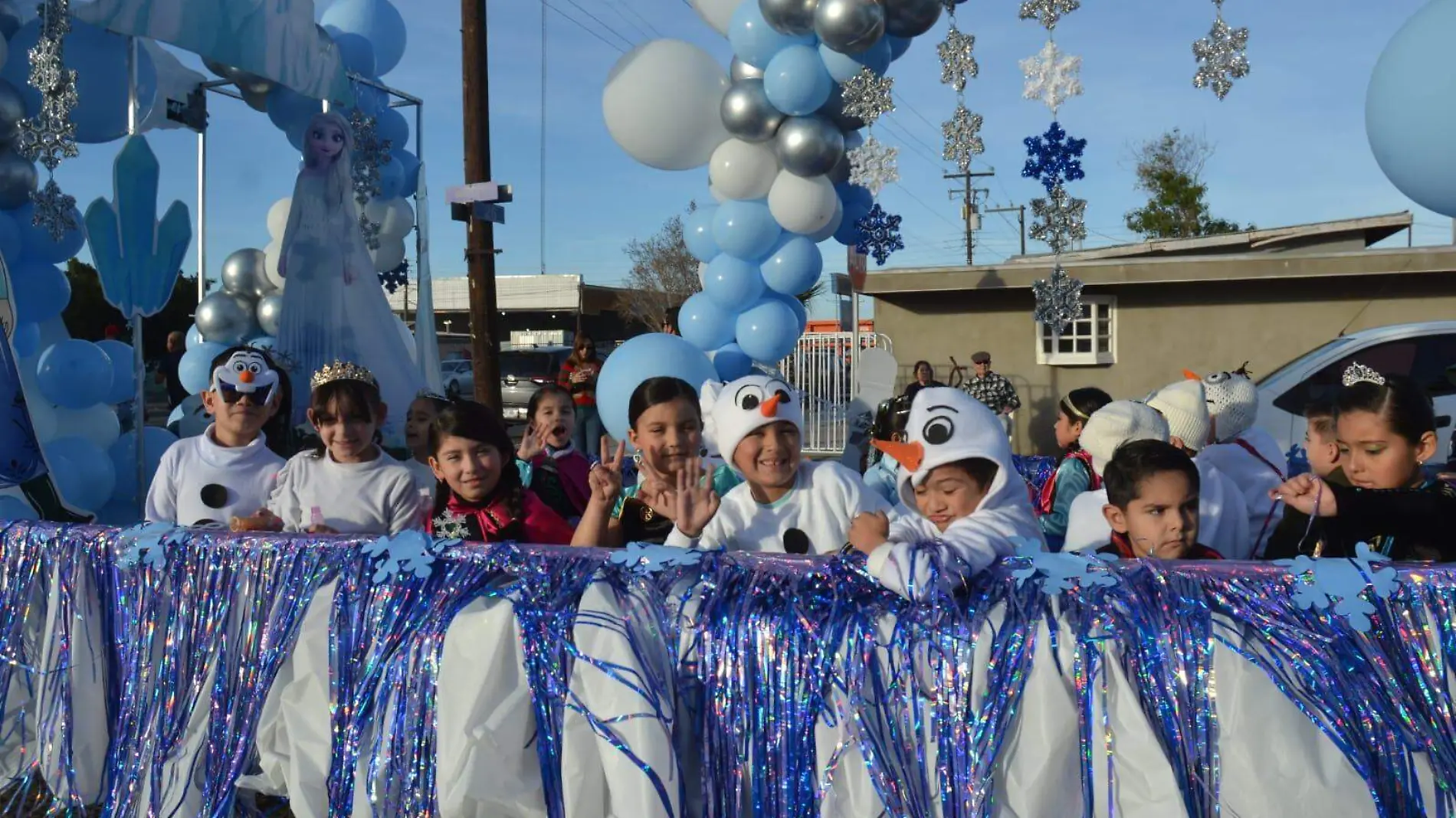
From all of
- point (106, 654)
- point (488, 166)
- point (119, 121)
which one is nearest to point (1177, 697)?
point (106, 654)

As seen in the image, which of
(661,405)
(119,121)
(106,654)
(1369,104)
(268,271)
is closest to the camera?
(106,654)

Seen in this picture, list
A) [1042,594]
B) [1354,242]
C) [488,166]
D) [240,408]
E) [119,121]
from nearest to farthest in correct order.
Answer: [1042,594], [240,408], [119,121], [488,166], [1354,242]

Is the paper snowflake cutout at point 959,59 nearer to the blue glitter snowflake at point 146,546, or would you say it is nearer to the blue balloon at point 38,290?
the blue glitter snowflake at point 146,546

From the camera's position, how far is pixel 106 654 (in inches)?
104

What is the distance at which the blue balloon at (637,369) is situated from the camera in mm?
5699

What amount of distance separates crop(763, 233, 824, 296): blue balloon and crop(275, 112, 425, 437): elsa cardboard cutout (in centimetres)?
262

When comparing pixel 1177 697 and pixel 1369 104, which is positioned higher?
pixel 1369 104

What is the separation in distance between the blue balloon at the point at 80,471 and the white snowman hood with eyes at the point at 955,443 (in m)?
4.82

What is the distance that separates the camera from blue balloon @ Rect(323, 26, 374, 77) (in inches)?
319

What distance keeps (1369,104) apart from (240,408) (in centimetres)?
388

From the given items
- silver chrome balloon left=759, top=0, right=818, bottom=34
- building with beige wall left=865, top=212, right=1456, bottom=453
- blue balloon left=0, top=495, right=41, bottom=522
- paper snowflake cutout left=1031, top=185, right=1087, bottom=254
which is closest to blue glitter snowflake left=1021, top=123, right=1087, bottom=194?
paper snowflake cutout left=1031, top=185, right=1087, bottom=254

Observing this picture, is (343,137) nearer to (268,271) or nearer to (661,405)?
(268,271)

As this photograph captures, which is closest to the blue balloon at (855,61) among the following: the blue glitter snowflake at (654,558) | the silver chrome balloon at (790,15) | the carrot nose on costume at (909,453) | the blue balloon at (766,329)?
the silver chrome balloon at (790,15)

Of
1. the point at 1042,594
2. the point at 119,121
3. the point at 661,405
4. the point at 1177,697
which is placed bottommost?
the point at 1177,697
